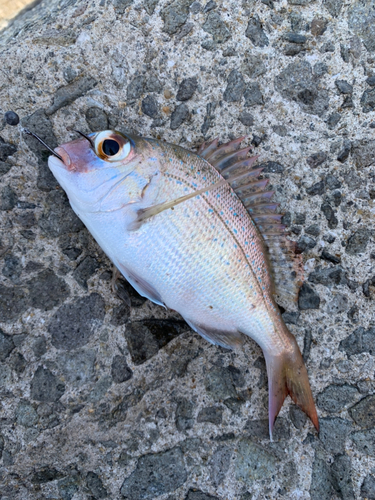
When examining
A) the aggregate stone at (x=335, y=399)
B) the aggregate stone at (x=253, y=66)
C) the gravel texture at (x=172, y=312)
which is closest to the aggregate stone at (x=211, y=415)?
the gravel texture at (x=172, y=312)

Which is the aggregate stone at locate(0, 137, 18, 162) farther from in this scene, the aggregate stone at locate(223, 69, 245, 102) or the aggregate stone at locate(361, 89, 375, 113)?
the aggregate stone at locate(361, 89, 375, 113)

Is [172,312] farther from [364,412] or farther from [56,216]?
[364,412]

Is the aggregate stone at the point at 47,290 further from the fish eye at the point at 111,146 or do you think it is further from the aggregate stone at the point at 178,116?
the aggregate stone at the point at 178,116

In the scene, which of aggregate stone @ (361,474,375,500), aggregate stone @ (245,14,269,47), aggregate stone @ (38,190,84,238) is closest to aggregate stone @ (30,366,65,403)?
aggregate stone @ (38,190,84,238)

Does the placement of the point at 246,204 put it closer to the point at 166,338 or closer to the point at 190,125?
the point at 190,125

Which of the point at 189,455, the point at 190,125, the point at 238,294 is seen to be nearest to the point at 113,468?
the point at 189,455

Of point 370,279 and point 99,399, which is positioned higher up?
point 99,399
